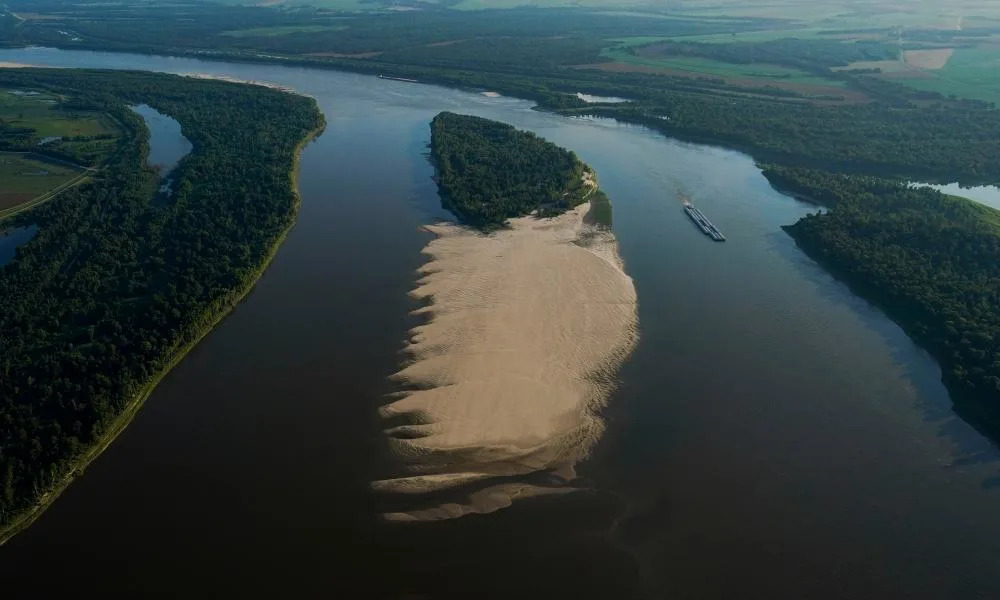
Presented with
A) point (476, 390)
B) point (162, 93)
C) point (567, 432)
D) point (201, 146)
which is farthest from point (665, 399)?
point (162, 93)

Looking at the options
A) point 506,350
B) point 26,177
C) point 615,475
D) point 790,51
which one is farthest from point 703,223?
point 790,51

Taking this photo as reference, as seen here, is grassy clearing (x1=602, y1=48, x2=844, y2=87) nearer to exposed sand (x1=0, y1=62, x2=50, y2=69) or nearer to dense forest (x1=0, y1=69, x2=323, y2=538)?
dense forest (x1=0, y1=69, x2=323, y2=538)

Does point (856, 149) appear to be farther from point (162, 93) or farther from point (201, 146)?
point (162, 93)

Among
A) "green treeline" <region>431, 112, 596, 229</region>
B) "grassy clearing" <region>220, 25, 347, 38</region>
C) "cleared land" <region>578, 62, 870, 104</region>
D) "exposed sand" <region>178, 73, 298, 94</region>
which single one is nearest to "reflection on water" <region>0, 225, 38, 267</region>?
"green treeline" <region>431, 112, 596, 229</region>

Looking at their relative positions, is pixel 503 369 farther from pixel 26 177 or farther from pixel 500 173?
pixel 26 177

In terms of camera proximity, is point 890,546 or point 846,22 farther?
point 846,22

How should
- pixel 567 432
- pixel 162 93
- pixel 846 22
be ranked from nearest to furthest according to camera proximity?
1. pixel 567 432
2. pixel 162 93
3. pixel 846 22

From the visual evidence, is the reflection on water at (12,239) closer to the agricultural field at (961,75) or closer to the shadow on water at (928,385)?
the shadow on water at (928,385)
